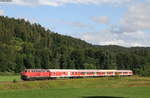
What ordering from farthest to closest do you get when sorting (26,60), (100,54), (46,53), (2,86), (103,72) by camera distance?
(100,54)
(46,53)
(26,60)
(103,72)
(2,86)

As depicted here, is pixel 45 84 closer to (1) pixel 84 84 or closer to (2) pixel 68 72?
(1) pixel 84 84

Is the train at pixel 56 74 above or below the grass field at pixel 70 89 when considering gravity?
above

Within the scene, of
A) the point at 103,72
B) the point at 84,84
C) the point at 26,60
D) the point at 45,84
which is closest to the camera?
the point at 45,84

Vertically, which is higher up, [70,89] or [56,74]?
[56,74]

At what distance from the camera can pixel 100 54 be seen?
652 feet

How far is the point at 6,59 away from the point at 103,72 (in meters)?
55.8

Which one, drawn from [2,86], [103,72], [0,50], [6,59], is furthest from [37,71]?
[0,50]

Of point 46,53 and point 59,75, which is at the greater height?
point 46,53

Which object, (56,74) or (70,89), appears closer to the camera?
(70,89)

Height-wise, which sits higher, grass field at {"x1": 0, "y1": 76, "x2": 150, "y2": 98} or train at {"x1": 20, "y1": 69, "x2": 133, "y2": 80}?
train at {"x1": 20, "y1": 69, "x2": 133, "y2": 80}

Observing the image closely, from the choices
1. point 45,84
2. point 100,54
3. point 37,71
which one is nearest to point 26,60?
point 100,54

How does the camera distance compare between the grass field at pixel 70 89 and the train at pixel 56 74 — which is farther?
the train at pixel 56 74

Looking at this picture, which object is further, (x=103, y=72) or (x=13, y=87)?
(x=103, y=72)

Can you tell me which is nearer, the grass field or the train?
the grass field
